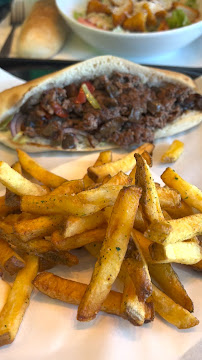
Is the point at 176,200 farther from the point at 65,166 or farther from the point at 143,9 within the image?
the point at 143,9

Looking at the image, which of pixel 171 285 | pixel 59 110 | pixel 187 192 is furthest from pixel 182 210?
pixel 59 110

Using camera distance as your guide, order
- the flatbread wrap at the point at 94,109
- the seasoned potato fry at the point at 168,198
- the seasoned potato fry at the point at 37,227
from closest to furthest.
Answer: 1. the seasoned potato fry at the point at 37,227
2. the seasoned potato fry at the point at 168,198
3. the flatbread wrap at the point at 94,109

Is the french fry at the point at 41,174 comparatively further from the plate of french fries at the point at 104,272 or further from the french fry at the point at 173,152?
the french fry at the point at 173,152

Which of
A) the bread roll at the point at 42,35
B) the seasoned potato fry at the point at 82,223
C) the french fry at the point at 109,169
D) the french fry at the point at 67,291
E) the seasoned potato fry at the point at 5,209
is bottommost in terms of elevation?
the bread roll at the point at 42,35

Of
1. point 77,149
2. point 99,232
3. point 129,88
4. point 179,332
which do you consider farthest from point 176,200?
point 129,88

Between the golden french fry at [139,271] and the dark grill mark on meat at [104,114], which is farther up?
the golden french fry at [139,271]

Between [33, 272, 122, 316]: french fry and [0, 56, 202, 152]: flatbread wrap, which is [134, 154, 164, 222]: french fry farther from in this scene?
[0, 56, 202, 152]: flatbread wrap

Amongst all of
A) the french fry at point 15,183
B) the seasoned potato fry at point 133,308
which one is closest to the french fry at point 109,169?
the french fry at point 15,183
